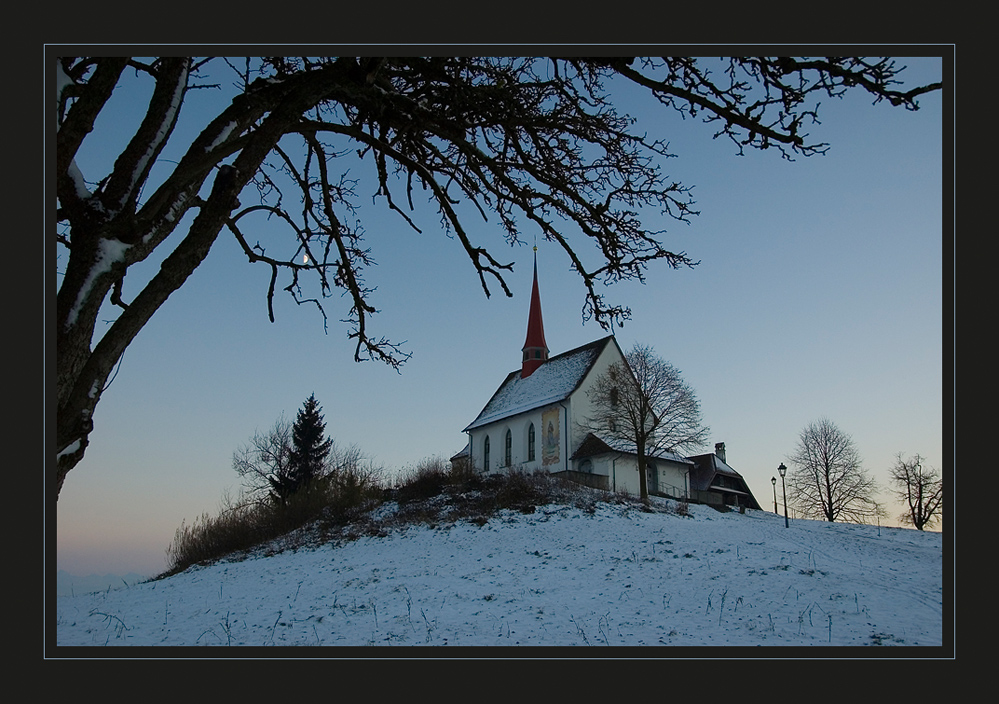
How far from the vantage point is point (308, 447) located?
40.2 ft

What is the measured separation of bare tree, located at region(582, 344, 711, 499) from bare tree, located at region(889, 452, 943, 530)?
7.79 metres

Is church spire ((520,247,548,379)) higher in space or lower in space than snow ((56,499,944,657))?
higher

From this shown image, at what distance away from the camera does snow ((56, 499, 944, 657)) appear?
5.07 m

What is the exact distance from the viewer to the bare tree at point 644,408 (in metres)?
15.7

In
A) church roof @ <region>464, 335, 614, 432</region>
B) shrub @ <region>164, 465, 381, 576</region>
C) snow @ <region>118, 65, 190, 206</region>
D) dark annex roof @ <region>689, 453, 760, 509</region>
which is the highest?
snow @ <region>118, 65, 190, 206</region>

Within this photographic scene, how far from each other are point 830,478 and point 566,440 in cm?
1694

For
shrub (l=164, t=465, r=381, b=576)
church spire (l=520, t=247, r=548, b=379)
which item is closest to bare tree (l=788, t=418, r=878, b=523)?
shrub (l=164, t=465, r=381, b=576)

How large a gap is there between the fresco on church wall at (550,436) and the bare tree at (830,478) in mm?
16799

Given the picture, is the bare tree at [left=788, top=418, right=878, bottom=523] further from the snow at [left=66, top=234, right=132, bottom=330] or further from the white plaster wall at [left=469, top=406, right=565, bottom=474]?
the white plaster wall at [left=469, top=406, right=565, bottom=474]

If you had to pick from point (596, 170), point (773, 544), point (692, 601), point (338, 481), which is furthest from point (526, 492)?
point (596, 170)

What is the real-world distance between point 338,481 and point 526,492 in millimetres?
4170

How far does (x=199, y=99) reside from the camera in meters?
5.56
